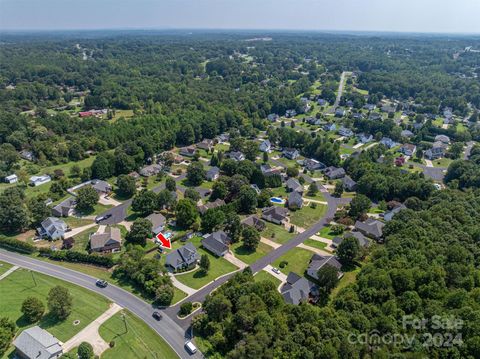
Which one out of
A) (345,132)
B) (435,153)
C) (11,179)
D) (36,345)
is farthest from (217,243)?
(435,153)

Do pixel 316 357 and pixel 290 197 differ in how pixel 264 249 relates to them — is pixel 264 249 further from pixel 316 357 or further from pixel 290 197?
pixel 316 357

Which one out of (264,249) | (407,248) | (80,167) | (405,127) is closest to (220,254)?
(264,249)

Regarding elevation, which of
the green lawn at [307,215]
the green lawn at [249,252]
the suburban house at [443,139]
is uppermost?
the suburban house at [443,139]

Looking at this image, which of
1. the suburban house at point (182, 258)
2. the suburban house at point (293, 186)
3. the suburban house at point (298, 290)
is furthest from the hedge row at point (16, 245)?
the suburban house at point (293, 186)

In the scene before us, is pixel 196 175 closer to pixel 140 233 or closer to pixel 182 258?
pixel 140 233

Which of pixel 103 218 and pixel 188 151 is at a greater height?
pixel 188 151

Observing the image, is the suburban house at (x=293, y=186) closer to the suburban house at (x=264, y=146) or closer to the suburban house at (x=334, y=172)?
the suburban house at (x=334, y=172)
